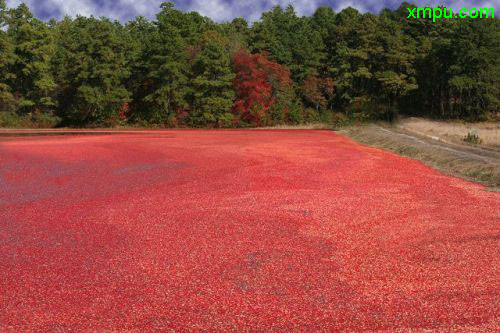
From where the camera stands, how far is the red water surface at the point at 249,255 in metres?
4.82

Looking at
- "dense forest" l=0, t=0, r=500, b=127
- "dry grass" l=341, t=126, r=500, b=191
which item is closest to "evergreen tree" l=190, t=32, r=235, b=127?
"dense forest" l=0, t=0, r=500, b=127

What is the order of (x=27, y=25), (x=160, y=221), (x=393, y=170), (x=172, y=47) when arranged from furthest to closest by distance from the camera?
1. (x=27, y=25)
2. (x=172, y=47)
3. (x=393, y=170)
4. (x=160, y=221)

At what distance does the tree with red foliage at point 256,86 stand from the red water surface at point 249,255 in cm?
4019

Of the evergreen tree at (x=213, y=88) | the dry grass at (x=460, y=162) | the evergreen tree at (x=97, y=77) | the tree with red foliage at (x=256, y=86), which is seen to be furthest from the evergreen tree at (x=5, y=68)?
the dry grass at (x=460, y=162)

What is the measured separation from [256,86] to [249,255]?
158ft

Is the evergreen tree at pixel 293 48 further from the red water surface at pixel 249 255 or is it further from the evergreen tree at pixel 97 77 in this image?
the red water surface at pixel 249 255

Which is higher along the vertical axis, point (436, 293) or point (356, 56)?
point (356, 56)

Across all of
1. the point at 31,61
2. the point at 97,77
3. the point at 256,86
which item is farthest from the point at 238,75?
the point at 31,61

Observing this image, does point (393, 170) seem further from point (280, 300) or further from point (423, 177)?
point (280, 300)

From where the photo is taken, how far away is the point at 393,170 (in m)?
15.9

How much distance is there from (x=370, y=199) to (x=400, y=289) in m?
5.60

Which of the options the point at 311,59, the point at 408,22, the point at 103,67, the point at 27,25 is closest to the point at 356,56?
the point at 311,59

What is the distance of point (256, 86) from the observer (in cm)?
5388

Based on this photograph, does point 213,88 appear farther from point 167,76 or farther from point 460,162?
point 460,162
